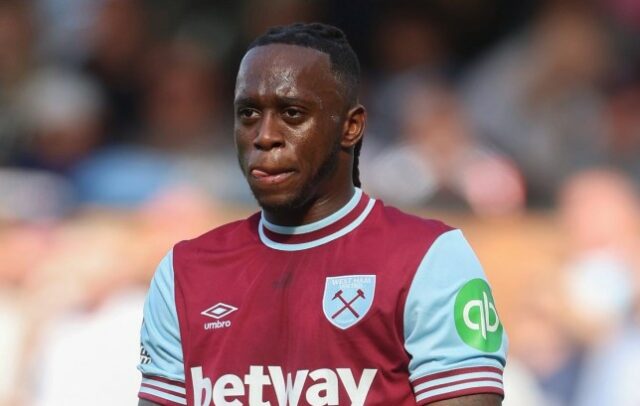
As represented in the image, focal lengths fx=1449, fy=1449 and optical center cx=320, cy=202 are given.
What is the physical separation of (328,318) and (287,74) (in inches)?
24.0

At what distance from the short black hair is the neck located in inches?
9.5

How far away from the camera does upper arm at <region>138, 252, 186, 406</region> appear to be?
3734 millimetres

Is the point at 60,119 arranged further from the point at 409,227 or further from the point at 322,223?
the point at 409,227

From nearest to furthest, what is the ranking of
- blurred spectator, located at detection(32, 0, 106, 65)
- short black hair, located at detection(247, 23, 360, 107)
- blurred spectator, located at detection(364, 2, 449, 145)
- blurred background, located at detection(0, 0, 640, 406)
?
short black hair, located at detection(247, 23, 360, 107), blurred background, located at detection(0, 0, 640, 406), blurred spectator, located at detection(364, 2, 449, 145), blurred spectator, located at detection(32, 0, 106, 65)

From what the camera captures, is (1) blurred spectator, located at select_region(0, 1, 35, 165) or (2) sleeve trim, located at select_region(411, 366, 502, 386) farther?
(1) blurred spectator, located at select_region(0, 1, 35, 165)

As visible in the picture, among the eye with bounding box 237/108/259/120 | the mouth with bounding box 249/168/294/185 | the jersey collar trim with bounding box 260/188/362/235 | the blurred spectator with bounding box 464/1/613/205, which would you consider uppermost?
the blurred spectator with bounding box 464/1/613/205

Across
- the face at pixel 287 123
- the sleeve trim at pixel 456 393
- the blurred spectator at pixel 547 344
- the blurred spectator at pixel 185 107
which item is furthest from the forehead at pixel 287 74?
the blurred spectator at pixel 185 107

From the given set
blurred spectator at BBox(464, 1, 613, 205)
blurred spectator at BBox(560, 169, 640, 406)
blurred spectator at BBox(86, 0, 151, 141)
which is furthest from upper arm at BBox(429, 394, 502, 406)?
blurred spectator at BBox(86, 0, 151, 141)

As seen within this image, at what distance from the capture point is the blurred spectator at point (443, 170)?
303 inches

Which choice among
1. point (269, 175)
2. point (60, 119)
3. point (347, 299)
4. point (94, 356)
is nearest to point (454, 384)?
point (347, 299)

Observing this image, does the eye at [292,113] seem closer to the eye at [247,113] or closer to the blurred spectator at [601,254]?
the eye at [247,113]

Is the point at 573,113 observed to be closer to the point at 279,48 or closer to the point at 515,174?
the point at 515,174

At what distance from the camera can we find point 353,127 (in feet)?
12.1

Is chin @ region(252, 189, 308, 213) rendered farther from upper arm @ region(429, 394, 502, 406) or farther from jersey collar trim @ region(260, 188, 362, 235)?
upper arm @ region(429, 394, 502, 406)
